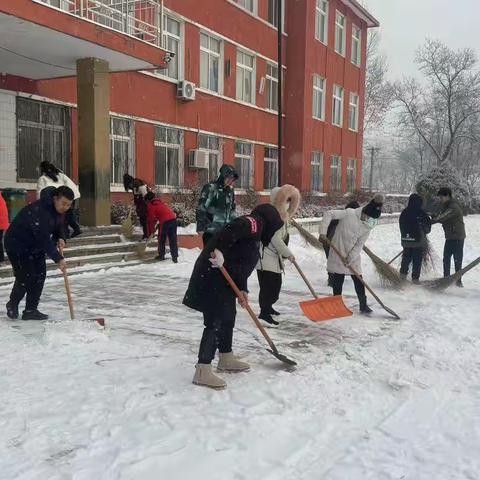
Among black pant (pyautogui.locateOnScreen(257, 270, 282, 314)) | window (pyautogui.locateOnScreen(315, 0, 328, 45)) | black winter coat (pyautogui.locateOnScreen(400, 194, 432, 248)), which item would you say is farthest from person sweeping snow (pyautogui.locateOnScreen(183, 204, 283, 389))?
window (pyautogui.locateOnScreen(315, 0, 328, 45))

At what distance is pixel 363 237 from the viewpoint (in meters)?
6.71

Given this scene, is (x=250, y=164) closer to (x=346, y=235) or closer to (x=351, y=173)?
(x=351, y=173)

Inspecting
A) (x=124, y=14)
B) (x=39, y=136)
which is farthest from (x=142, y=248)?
(x=124, y=14)

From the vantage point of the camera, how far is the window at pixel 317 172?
23562 mm

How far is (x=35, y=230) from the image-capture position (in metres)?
5.42

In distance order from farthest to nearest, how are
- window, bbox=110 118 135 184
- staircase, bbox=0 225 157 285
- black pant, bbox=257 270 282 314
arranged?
window, bbox=110 118 135 184 < staircase, bbox=0 225 157 285 < black pant, bbox=257 270 282 314

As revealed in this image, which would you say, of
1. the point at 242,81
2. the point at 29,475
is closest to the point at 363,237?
the point at 29,475

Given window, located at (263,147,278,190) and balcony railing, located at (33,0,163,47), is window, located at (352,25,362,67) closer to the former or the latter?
window, located at (263,147,278,190)

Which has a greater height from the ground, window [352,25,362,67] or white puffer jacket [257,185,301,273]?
window [352,25,362,67]

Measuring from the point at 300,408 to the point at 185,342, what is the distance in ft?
5.78

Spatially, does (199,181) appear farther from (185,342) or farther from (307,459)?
(307,459)

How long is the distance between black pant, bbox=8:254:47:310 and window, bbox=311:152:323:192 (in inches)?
731

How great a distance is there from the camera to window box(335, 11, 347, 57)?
24.8m

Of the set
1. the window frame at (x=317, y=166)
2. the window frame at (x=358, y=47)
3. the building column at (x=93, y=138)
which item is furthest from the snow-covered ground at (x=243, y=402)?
the window frame at (x=358, y=47)
